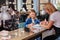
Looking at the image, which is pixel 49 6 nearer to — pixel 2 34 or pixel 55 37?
pixel 55 37

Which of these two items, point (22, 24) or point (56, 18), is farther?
point (22, 24)

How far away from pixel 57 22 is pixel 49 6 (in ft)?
1.17

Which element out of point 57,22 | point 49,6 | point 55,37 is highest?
→ point 49,6

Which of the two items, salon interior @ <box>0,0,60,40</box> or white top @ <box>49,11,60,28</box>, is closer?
salon interior @ <box>0,0,60,40</box>

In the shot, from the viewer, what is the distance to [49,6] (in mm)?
3102

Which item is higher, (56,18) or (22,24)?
(56,18)

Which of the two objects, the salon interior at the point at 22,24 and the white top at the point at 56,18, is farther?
the white top at the point at 56,18

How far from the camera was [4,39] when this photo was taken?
2.31 m

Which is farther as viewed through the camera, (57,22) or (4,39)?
(57,22)

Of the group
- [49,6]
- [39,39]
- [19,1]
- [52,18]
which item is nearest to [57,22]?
[52,18]

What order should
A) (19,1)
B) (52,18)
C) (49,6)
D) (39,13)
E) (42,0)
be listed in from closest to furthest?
(52,18) < (49,6) < (19,1) < (39,13) < (42,0)

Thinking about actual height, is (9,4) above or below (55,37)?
above

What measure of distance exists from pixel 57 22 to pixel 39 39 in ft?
1.86

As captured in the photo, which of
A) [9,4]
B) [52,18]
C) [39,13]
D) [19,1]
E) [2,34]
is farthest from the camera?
[39,13]
